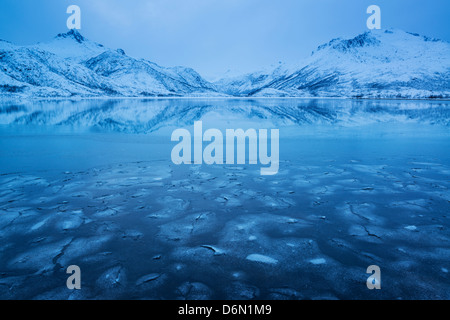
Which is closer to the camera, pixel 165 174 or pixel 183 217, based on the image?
pixel 183 217

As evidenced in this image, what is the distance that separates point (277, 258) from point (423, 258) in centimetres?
194

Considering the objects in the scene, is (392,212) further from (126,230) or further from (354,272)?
(126,230)

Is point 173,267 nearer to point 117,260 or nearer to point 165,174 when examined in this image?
point 117,260

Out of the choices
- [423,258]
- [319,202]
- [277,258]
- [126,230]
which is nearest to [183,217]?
[126,230]

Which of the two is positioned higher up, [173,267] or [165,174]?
[165,174]

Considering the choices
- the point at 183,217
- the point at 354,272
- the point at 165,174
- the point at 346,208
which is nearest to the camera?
the point at 354,272

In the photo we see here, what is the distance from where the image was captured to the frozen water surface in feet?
11.0

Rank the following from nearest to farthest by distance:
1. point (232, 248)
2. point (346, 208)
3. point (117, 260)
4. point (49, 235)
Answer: point (117, 260), point (232, 248), point (49, 235), point (346, 208)

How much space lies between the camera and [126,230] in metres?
4.58

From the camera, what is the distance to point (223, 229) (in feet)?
15.3

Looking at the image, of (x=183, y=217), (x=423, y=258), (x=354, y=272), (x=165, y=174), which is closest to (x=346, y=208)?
(x=423, y=258)

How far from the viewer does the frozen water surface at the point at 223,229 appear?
11.0 ft
